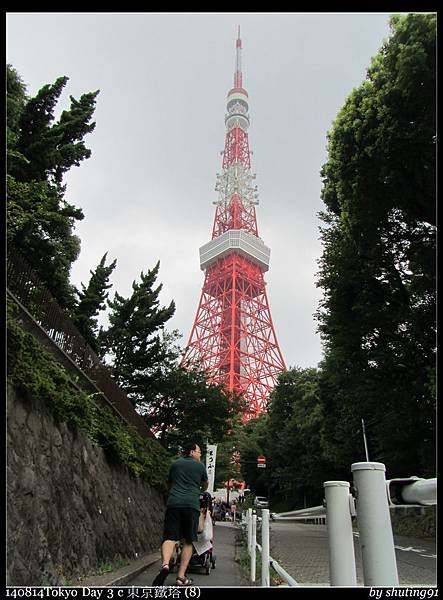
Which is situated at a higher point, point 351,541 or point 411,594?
point 351,541

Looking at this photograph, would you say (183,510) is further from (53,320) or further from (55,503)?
(53,320)

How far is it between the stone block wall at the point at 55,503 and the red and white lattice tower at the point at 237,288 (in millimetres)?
38929

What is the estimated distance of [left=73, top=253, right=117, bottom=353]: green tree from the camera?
13.5m

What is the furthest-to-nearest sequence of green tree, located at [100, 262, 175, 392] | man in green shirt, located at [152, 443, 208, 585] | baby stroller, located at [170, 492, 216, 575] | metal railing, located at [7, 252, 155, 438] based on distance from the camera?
green tree, located at [100, 262, 175, 392], metal railing, located at [7, 252, 155, 438], baby stroller, located at [170, 492, 216, 575], man in green shirt, located at [152, 443, 208, 585]

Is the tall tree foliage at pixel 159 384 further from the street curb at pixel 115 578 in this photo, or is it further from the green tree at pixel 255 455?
the green tree at pixel 255 455

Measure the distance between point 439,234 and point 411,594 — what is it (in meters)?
7.07

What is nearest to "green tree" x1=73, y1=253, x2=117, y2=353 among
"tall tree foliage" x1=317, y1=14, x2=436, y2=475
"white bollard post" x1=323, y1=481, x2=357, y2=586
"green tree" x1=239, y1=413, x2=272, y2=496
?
"tall tree foliage" x1=317, y1=14, x2=436, y2=475

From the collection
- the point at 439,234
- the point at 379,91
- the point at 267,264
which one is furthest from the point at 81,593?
the point at 267,264

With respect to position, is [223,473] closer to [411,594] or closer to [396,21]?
[396,21]

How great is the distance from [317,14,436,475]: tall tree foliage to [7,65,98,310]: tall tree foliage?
21.3 ft

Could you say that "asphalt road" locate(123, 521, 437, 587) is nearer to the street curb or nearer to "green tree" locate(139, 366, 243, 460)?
the street curb

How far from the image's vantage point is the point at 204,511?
544cm

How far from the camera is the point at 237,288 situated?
5675 cm

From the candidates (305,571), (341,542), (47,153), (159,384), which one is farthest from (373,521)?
(159,384)
